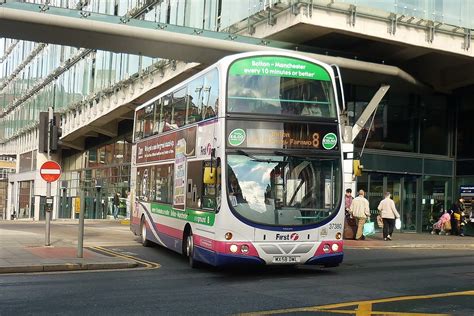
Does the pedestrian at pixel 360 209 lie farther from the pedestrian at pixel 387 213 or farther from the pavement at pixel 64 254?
the pedestrian at pixel 387 213

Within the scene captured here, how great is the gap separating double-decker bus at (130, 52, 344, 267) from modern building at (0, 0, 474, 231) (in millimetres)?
5463

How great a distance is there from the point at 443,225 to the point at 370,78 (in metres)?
A: 7.75

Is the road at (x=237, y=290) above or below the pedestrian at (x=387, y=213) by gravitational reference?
below

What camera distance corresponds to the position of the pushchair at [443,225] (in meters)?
26.4

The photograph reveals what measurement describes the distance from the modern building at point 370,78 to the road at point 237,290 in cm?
514

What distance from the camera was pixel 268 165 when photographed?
10.9m

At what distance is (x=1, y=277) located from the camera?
34.2 ft

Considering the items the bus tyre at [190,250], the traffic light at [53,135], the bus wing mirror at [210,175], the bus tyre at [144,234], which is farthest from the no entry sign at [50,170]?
the bus wing mirror at [210,175]

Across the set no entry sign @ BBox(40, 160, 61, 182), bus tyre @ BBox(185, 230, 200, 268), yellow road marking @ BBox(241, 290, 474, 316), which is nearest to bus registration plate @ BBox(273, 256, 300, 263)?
bus tyre @ BBox(185, 230, 200, 268)

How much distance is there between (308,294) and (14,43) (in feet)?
221

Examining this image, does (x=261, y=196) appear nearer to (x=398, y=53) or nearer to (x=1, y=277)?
(x=1, y=277)

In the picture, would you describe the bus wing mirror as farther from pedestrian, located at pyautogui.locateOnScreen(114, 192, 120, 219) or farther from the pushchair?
pedestrian, located at pyautogui.locateOnScreen(114, 192, 120, 219)

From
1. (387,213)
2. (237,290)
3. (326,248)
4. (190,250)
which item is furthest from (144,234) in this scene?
(387,213)

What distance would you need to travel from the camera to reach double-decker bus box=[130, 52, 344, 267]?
1067cm
